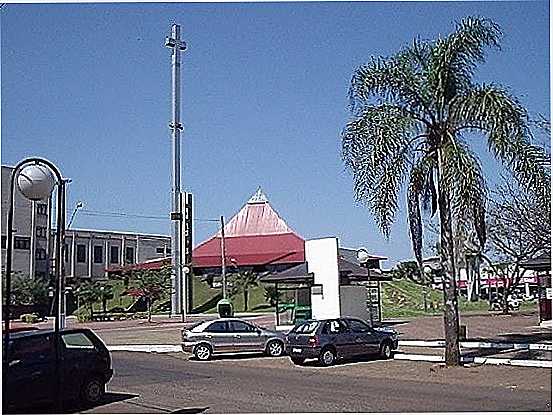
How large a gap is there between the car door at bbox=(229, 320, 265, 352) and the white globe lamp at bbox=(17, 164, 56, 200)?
12.4m

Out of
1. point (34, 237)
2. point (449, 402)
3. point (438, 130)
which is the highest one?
point (438, 130)

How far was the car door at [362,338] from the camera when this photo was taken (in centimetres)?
2089

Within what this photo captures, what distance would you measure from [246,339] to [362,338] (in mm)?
3149

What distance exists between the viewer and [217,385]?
16344 millimetres

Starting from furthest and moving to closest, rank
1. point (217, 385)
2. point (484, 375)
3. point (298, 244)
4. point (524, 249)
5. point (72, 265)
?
point (298, 244)
point (524, 249)
point (72, 265)
point (484, 375)
point (217, 385)

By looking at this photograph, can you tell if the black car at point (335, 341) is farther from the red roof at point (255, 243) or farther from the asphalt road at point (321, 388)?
the red roof at point (255, 243)

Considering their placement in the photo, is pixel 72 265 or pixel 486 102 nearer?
pixel 486 102

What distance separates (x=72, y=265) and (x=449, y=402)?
17.3 m

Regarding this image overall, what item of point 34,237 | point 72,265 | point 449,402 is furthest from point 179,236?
point 449,402

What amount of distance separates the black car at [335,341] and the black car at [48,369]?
7.85 metres

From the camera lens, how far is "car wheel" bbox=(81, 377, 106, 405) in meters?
12.8

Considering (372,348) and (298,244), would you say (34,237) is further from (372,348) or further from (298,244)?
(298,244)

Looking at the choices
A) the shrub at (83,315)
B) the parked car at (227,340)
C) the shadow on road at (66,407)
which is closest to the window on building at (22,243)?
the parked car at (227,340)

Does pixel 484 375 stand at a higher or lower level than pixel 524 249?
lower
